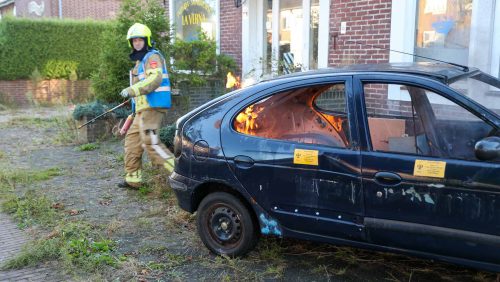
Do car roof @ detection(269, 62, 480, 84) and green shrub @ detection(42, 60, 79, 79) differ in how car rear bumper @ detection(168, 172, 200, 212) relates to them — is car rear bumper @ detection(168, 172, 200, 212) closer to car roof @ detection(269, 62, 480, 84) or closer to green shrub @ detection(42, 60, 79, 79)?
car roof @ detection(269, 62, 480, 84)

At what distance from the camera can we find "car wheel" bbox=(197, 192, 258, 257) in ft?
13.5

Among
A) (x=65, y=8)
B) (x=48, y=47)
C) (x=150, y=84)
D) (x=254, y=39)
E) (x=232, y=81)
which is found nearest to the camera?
(x=150, y=84)

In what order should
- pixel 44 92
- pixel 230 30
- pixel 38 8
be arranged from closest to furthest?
pixel 230 30 → pixel 44 92 → pixel 38 8

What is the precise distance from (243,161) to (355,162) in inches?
35.8

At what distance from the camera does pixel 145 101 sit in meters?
6.17

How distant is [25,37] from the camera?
55.0 feet

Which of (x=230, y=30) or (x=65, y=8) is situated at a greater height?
(x=65, y=8)

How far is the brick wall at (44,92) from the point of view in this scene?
17.0 meters

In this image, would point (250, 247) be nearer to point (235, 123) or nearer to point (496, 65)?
point (235, 123)

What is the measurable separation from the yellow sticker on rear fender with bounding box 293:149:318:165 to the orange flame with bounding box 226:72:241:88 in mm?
6370

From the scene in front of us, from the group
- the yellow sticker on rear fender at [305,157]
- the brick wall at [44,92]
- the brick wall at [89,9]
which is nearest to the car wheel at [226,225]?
Result: the yellow sticker on rear fender at [305,157]

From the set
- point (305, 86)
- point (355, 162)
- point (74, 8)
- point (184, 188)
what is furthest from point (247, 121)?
point (74, 8)

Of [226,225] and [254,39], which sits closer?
[226,225]

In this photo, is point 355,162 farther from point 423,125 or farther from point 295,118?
point 295,118
